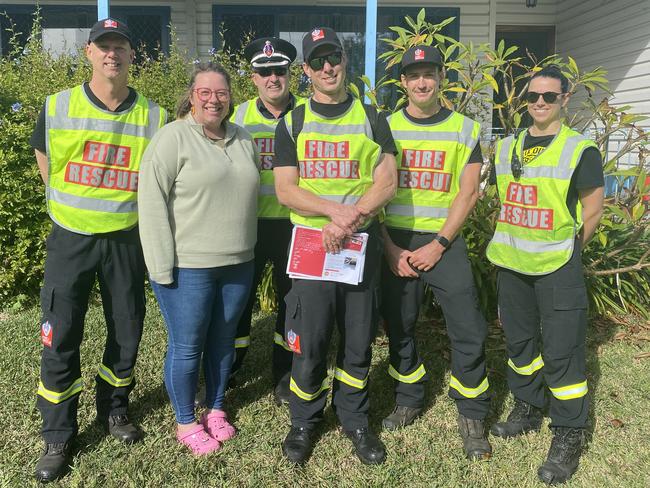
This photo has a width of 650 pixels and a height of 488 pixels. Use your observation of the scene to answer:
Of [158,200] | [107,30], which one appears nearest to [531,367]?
[158,200]

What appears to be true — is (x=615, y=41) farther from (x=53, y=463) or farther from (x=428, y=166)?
(x=53, y=463)

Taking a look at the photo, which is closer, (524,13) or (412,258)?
(412,258)

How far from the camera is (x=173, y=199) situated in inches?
108

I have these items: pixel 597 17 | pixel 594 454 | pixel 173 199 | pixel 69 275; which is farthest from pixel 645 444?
pixel 597 17

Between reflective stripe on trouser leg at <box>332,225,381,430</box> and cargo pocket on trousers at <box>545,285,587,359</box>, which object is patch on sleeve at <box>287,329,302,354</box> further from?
cargo pocket on trousers at <box>545,285,587,359</box>

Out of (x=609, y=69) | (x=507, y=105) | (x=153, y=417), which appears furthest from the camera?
(x=609, y=69)

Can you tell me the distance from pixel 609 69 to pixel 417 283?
7.65 metres

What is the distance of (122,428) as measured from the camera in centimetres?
312

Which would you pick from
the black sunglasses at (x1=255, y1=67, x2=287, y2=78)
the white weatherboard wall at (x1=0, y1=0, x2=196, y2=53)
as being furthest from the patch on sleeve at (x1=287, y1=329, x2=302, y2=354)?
the white weatherboard wall at (x1=0, y1=0, x2=196, y2=53)

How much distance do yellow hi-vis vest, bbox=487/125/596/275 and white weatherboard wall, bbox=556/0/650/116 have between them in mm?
5883

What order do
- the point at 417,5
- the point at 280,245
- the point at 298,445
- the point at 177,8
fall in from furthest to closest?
the point at 417,5
the point at 177,8
the point at 280,245
the point at 298,445

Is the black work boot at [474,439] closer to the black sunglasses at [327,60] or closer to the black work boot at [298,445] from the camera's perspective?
the black work boot at [298,445]

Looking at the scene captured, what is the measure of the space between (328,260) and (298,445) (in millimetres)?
1013

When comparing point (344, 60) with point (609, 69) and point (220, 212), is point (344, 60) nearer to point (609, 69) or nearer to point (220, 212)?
point (220, 212)
